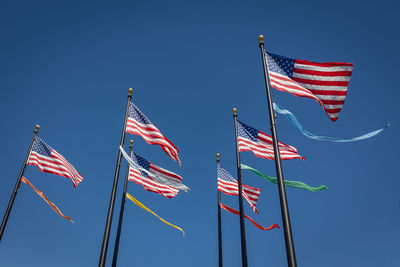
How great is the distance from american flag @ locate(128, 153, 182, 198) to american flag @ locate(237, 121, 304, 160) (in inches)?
161

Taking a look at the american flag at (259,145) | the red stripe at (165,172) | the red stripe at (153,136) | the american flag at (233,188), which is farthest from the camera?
the american flag at (233,188)

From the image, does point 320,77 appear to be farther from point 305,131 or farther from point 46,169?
point 46,169

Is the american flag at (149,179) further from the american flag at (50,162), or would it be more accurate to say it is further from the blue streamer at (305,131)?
the blue streamer at (305,131)

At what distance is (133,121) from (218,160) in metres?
6.92

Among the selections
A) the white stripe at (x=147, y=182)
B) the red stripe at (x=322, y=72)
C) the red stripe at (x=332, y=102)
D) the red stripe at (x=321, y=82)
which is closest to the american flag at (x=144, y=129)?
the white stripe at (x=147, y=182)

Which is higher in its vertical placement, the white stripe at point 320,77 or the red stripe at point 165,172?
the white stripe at point 320,77

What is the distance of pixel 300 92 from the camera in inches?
396

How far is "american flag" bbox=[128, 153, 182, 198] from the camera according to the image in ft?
49.3

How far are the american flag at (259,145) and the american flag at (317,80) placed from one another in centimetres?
448

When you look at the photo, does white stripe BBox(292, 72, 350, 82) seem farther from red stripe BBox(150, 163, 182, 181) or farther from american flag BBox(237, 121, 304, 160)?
red stripe BBox(150, 163, 182, 181)

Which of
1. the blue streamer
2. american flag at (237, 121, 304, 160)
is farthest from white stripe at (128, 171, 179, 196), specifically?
the blue streamer

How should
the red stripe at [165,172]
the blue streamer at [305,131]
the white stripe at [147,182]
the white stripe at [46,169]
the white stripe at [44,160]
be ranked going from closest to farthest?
the blue streamer at [305,131] → the white stripe at [46,169] → the white stripe at [44,160] → the red stripe at [165,172] → the white stripe at [147,182]

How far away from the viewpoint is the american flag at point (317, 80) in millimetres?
9695

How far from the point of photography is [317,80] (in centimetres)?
996
